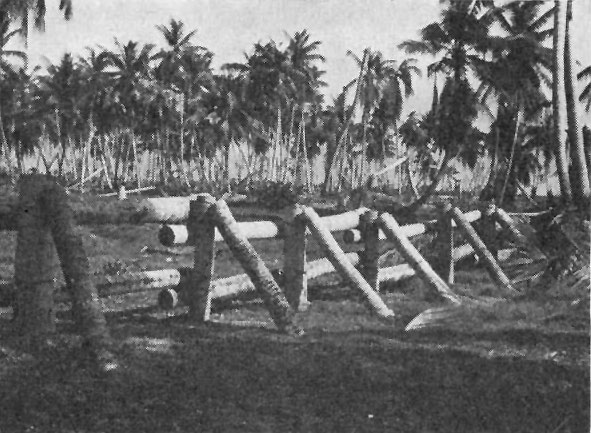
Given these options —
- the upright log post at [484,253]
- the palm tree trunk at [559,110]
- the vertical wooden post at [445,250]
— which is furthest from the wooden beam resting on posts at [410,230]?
the palm tree trunk at [559,110]

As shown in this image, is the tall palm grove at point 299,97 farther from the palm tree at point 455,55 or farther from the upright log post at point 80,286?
the upright log post at point 80,286

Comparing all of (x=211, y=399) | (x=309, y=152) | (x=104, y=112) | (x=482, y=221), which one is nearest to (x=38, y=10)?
(x=104, y=112)

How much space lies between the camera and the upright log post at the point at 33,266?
15.1 feet

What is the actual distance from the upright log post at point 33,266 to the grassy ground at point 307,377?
15 centimetres

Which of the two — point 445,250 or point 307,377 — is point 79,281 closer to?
point 307,377

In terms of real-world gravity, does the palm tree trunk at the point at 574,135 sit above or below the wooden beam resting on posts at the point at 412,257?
above

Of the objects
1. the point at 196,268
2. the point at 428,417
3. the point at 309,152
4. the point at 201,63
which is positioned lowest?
the point at 428,417

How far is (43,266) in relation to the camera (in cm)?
477

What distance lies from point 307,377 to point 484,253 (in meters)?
5.50

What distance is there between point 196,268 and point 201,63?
4949 centimetres

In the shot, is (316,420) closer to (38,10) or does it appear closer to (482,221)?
(482,221)

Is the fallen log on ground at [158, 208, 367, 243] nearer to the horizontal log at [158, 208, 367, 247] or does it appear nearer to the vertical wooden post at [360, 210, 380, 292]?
the horizontal log at [158, 208, 367, 247]

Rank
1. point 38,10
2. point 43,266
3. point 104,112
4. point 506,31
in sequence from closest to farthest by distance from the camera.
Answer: point 43,266 < point 38,10 < point 506,31 < point 104,112

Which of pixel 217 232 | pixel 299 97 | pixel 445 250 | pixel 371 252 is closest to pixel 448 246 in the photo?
pixel 445 250
